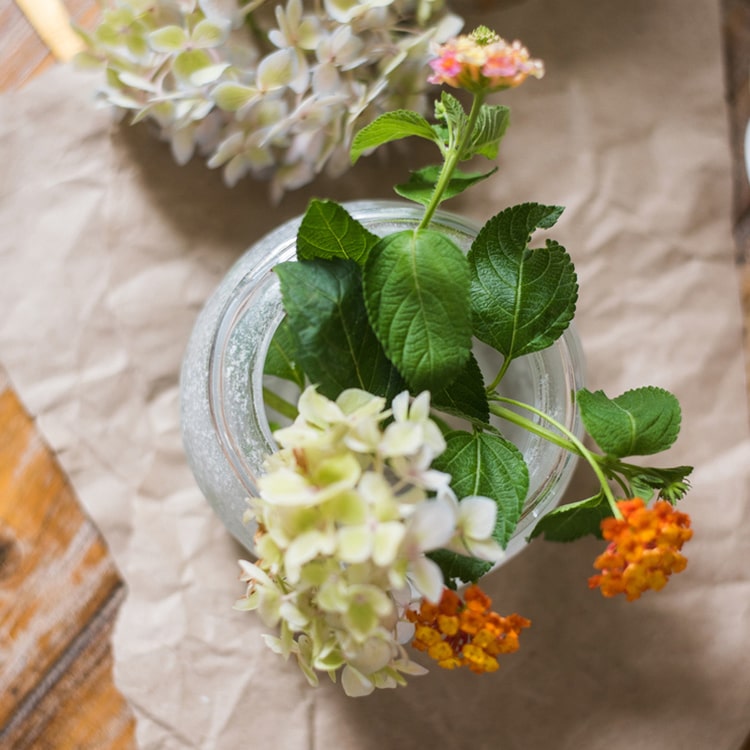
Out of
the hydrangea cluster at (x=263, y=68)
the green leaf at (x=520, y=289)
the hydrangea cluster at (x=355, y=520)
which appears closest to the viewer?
the hydrangea cluster at (x=355, y=520)

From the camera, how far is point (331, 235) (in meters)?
0.39

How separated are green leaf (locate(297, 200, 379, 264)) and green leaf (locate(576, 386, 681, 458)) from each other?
0.12 metres

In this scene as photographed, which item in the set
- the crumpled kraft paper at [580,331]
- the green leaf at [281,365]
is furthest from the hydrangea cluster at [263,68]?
the green leaf at [281,365]

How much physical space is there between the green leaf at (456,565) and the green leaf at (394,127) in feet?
0.60

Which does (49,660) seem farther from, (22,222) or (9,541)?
(22,222)

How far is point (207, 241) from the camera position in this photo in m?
0.61

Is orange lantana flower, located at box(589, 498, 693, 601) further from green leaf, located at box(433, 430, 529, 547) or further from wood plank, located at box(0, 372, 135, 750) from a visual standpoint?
wood plank, located at box(0, 372, 135, 750)

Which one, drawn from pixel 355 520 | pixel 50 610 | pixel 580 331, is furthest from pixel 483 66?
pixel 50 610

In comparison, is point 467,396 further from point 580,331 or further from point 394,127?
point 580,331

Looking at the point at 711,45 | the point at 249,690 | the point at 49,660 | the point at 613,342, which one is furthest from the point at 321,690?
the point at 711,45

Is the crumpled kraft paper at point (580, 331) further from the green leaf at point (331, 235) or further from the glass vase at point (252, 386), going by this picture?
the green leaf at point (331, 235)

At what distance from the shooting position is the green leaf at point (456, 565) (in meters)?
0.39

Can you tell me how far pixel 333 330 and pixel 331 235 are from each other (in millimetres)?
47

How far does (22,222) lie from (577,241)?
393 mm
